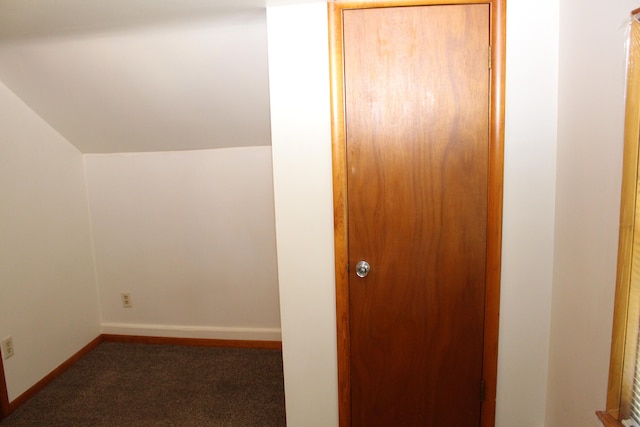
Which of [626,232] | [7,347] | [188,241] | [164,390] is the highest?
[626,232]

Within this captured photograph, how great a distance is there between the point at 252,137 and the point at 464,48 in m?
1.41

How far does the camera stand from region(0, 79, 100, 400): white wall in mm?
1917

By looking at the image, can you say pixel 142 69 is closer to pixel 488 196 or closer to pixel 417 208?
pixel 417 208

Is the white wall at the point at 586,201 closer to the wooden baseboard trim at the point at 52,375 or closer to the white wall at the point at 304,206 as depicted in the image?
the white wall at the point at 304,206

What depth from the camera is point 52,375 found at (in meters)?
2.16

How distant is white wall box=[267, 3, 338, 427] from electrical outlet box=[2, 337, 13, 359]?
1.70 m

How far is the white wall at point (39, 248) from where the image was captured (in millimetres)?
1917

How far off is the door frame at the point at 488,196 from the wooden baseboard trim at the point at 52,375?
1.95m

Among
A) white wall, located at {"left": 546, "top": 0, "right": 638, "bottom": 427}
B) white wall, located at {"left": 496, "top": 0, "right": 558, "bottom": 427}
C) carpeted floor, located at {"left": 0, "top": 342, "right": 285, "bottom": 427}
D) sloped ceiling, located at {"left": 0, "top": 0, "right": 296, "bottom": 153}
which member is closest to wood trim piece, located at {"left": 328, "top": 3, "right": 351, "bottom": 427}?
sloped ceiling, located at {"left": 0, "top": 0, "right": 296, "bottom": 153}

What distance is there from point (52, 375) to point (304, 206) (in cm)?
218

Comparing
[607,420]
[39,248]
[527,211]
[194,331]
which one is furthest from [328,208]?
[39,248]

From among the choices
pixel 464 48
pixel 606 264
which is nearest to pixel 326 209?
pixel 464 48

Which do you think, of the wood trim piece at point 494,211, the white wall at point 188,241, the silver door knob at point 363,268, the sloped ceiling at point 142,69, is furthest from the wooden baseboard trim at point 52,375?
the wood trim piece at point 494,211

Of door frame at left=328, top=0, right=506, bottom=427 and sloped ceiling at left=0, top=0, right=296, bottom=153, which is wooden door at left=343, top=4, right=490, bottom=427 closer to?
door frame at left=328, top=0, right=506, bottom=427
